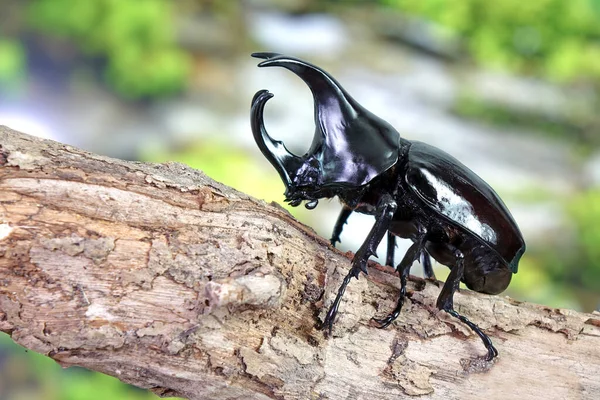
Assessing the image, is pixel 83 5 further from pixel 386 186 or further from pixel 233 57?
pixel 386 186

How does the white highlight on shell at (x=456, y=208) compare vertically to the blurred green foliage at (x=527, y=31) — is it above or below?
below

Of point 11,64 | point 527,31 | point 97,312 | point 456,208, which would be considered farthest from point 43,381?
point 527,31

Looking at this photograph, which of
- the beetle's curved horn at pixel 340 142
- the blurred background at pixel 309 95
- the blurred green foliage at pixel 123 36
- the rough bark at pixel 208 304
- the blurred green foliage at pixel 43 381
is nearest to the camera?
the rough bark at pixel 208 304

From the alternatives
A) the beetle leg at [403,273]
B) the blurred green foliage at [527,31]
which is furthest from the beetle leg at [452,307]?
the blurred green foliage at [527,31]

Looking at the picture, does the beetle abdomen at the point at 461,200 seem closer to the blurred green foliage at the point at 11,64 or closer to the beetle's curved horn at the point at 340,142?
the beetle's curved horn at the point at 340,142

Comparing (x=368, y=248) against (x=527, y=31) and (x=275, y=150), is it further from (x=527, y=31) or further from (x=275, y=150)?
(x=527, y=31)

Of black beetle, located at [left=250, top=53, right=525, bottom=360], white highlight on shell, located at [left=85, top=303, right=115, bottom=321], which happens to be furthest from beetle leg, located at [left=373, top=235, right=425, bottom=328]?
white highlight on shell, located at [left=85, top=303, right=115, bottom=321]

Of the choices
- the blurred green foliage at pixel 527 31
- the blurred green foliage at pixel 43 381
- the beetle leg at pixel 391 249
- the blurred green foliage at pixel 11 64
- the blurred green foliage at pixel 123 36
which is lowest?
the blurred green foliage at pixel 43 381

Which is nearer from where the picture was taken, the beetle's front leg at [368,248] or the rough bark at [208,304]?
the rough bark at [208,304]
